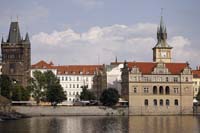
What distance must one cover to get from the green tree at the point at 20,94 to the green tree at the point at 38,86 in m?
1.67

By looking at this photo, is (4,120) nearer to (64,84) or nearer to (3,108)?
(3,108)

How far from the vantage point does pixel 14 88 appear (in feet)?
444

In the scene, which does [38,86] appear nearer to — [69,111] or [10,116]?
[69,111]

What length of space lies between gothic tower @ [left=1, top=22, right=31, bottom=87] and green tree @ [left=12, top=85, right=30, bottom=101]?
82.2 feet

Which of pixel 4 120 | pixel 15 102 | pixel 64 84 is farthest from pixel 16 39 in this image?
pixel 4 120

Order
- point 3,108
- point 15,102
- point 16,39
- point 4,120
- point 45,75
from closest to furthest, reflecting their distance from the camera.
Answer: point 4,120
point 3,108
point 15,102
point 45,75
point 16,39

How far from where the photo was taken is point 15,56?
16450 cm

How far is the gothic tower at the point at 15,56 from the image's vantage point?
16250 cm

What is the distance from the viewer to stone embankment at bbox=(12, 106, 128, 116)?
12331cm

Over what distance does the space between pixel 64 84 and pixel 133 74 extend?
5090 cm

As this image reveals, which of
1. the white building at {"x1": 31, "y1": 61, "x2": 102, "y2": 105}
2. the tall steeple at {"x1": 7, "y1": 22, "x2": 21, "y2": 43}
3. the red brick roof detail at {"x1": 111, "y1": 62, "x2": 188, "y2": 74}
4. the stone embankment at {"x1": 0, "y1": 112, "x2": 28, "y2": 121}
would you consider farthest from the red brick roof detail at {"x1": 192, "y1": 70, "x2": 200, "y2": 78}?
the stone embankment at {"x1": 0, "y1": 112, "x2": 28, "y2": 121}

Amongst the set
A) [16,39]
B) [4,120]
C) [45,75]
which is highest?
[16,39]

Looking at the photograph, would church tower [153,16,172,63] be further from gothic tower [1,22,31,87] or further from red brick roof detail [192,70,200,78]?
gothic tower [1,22,31,87]

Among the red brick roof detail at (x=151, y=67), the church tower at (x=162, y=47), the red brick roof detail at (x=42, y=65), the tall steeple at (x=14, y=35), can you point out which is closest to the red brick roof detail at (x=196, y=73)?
the church tower at (x=162, y=47)
